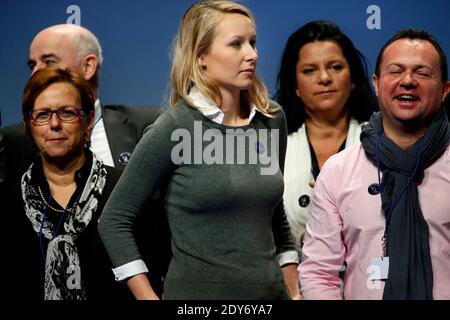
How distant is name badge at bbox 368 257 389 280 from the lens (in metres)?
2.49

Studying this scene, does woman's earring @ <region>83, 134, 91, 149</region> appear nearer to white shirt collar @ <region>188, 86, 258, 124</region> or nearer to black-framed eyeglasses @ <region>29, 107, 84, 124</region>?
black-framed eyeglasses @ <region>29, 107, 84, 124</region>

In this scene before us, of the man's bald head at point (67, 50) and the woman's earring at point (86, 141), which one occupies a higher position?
the man's bald head at point (67, 50)

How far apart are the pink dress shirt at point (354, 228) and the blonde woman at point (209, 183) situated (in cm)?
14

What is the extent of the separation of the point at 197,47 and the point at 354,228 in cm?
74

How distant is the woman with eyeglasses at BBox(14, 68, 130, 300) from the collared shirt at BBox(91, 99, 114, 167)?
1.42ft

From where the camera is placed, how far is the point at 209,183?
96.0 inches

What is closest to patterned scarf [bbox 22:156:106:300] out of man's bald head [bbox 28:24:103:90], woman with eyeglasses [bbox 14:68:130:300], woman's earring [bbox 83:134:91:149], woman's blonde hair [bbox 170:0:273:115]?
woman with eyeglasses [bbox 14:68:130:300]

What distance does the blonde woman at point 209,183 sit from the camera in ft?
8.04

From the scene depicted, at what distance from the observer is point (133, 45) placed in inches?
147

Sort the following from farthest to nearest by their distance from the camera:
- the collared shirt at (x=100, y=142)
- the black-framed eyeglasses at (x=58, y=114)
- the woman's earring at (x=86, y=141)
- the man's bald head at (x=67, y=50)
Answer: the man's bald head at (x=67, y=50) → the collared shirt at (x=100, y=142) → the woman's earring at (x=86, y=141) → the black-framed eyeglasses at (x=58, y=114)

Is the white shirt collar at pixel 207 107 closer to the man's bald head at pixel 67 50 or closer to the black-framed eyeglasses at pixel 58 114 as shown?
the black-framed eyeglasses at pixel 58 114

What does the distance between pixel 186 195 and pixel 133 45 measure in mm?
1441

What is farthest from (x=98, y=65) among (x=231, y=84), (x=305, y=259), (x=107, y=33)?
(x=305, y=259)

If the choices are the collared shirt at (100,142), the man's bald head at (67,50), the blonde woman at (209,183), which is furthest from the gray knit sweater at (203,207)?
the man's bald head at (67,50)
